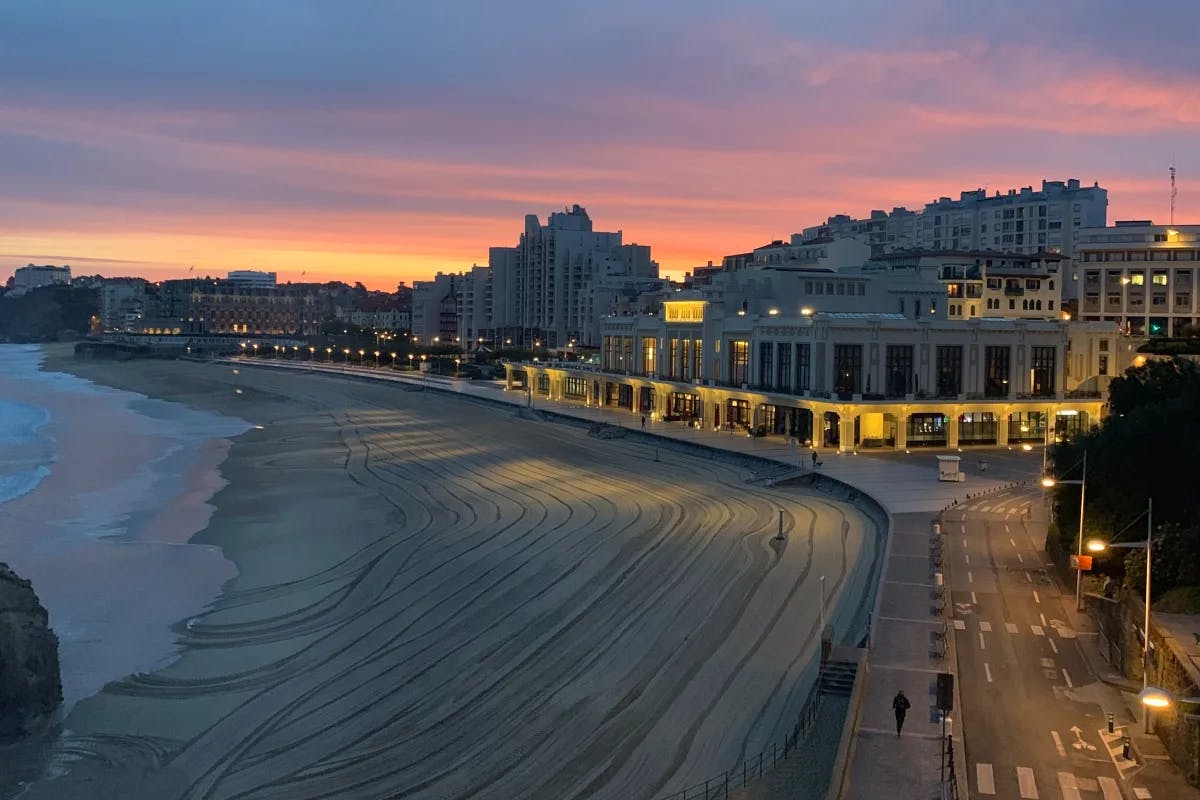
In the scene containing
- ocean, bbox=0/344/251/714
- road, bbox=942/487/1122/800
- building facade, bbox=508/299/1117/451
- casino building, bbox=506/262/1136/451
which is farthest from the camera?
casino building, bbox=506/262/1136/451

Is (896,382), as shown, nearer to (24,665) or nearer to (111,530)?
(111,530)

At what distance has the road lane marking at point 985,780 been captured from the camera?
16.8 meters

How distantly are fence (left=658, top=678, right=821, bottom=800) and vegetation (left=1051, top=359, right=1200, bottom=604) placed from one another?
29.9 ft

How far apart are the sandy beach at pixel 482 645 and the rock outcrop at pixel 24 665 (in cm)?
87

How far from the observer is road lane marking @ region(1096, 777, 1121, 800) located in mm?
16766

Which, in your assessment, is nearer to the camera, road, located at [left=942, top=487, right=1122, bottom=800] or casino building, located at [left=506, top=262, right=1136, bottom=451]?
road, located at [left=942, top=487, right=1122, bottom=800]

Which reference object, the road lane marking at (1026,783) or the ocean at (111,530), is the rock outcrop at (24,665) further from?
the road lane marking at (1026,783)

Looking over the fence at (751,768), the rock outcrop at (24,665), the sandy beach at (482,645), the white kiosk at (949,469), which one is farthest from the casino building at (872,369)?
the rock outcrop at (24,665)

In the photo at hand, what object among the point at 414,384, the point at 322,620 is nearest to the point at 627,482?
the point at 322,620

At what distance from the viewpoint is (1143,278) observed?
3413 inches

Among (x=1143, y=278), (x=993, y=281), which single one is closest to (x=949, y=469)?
(x=993, y=281)

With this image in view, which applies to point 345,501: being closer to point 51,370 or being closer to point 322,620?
point 322,620

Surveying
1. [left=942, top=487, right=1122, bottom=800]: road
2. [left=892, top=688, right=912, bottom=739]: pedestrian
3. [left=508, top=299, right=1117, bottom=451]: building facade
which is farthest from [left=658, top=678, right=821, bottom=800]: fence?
[left=508, top=299, right=1117, bottom=451]: building facade

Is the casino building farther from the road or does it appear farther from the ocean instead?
the ocean
